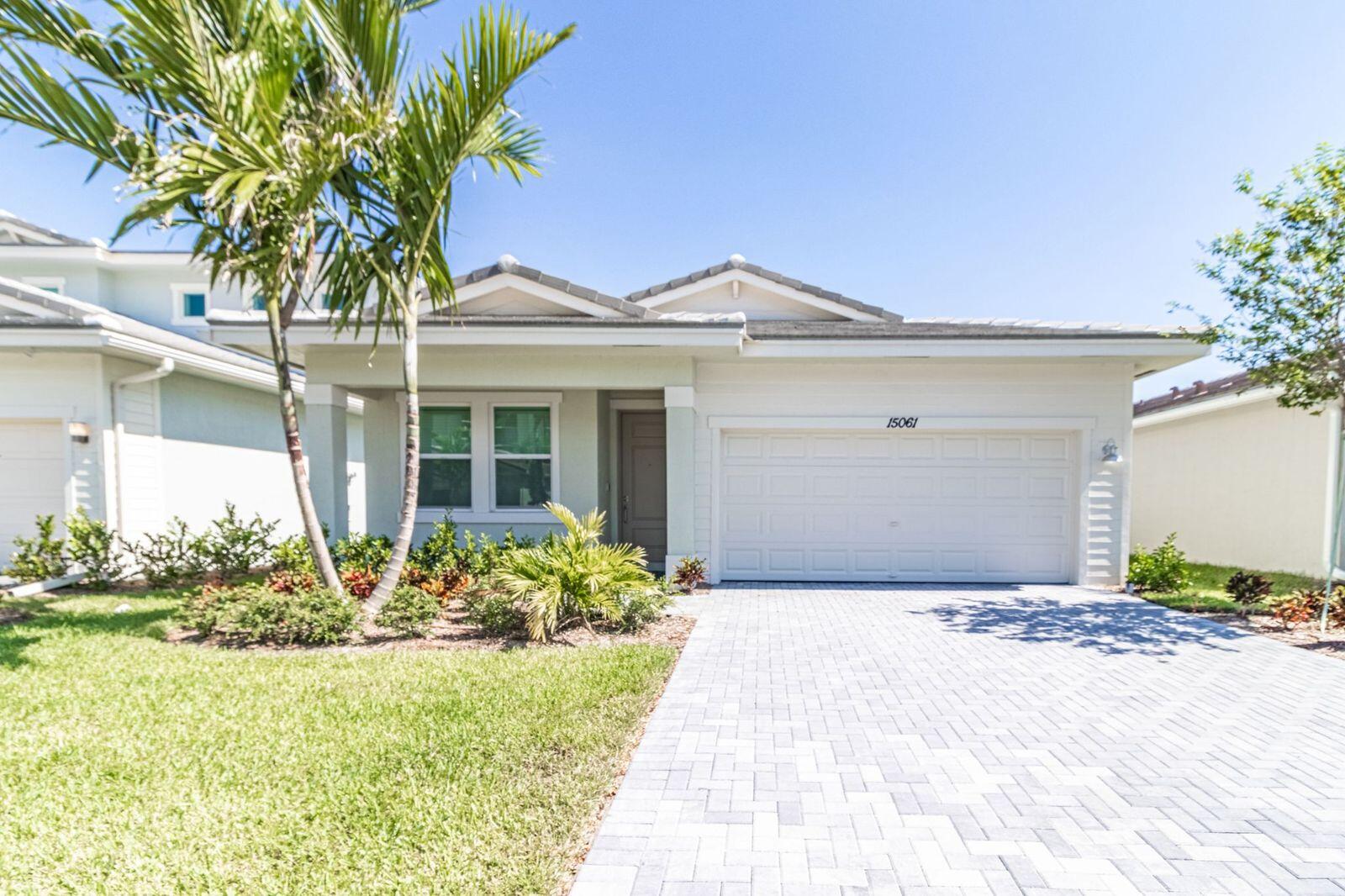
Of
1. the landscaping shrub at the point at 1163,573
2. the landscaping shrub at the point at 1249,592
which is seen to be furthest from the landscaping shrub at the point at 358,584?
the landscaping shrub at the point at 1249,592

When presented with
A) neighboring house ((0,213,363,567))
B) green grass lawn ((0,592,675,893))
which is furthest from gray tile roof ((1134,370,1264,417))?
neighboring house ((0,213,363,567))

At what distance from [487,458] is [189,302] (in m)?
13.7

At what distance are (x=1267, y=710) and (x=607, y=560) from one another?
217 inches

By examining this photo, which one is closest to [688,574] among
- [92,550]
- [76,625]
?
[76,625]

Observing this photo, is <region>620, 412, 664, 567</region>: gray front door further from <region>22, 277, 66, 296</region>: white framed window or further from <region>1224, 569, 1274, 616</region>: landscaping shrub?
<region>22, 277, 66, 296</region>: white framed window

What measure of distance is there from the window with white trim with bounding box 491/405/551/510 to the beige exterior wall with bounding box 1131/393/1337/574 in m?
11.2

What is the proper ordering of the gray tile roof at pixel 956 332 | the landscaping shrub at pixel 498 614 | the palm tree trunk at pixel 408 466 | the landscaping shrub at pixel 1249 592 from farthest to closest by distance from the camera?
the gray tile roof at pixel 956 332 → the landscaping shrub at pixel 1249 592 → the palm tree trunk at pixel 408 466 → the landscaping shrub at pixel 498 614

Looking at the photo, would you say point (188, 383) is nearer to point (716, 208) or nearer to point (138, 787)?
point (138, 787)

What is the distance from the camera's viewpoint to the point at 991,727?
153 inches

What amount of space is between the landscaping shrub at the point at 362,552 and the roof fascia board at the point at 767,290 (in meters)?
6.79

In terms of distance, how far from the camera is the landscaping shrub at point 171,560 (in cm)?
826

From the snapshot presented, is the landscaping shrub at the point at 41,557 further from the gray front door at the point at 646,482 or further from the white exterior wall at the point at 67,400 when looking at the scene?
the gray front door at the point at 646,482

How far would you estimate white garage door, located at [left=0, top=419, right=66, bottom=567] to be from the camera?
877cm

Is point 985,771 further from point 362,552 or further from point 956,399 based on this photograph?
point 362,552
